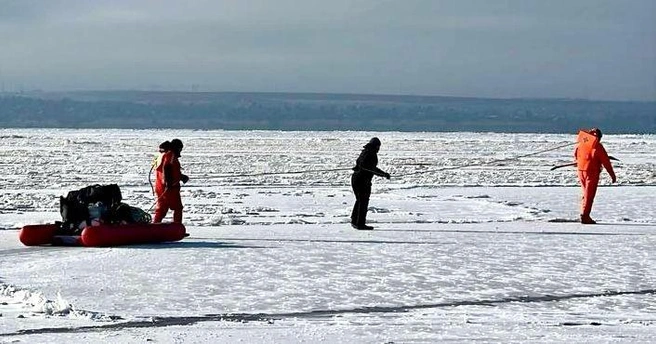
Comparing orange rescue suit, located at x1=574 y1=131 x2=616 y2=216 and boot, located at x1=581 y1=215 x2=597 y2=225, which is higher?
orange rescue suit, located at x1=574 y1=131 x2=616 y2=216

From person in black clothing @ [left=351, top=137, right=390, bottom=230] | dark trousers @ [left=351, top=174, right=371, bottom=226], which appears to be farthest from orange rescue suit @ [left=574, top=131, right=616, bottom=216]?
dark trousers @ [left=351, top=174, right=371, bottom=226]

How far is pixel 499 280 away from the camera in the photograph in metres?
11.3

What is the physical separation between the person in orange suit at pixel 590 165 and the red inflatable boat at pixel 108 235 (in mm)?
6360

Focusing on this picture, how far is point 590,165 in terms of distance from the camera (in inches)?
687

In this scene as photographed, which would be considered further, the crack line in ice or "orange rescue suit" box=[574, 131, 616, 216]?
"orange rescue suit" box=[574, 131, 616, 216]

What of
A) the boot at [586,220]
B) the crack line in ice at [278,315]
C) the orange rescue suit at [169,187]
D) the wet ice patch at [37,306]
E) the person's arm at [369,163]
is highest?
the person's arm at [369,163]

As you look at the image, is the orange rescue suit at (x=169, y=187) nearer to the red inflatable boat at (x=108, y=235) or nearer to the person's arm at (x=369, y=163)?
the red inflatable boat at (x=108, y=235)

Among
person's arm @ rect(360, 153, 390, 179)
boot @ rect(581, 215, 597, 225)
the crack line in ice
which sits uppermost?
person's arm @ rect(360, 153, 390, 179)

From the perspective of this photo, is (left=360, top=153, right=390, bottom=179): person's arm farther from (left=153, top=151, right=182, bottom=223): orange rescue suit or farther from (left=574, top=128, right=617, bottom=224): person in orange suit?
(left=574, top=128, right=617, bottom=224): person in orange suit

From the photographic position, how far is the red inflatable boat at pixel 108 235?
13336 mm

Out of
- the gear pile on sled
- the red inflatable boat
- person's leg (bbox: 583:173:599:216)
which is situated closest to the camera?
the red inflatable boat

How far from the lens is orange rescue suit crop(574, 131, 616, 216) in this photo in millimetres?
17266

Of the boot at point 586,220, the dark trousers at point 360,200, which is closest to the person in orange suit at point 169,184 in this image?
the dark trousers at point 360,200

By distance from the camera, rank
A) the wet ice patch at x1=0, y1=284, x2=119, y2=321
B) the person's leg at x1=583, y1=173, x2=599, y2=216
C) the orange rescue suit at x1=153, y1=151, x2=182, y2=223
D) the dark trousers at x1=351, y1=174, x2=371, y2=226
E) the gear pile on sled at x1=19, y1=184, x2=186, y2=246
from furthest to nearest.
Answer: the person's leg at x1=583, y1=173, x2=599, y2=216 → the dark trousers at x1=351, y1=174, x2=371, y2=226 → the orange rescue suit at x1=153, y1=151, x2=182, y2=223 → the gear pile on sled at x1=19, y1=184, x2=186, y2=246 → the wet ice patch at x1=0, y1=284, x2=119, y2=321
